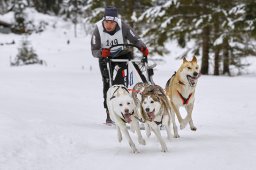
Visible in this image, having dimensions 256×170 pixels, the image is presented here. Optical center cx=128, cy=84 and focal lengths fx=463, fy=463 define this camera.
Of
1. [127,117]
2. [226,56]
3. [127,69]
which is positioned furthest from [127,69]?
[226,56]

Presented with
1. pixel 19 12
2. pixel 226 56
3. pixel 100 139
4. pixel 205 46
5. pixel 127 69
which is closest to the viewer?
pixel 100 139

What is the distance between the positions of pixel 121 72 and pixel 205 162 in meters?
3.11

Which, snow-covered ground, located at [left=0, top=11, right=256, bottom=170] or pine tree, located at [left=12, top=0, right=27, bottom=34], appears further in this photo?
pine tree, located at [left=12, top=0, right=27, bottom=34]

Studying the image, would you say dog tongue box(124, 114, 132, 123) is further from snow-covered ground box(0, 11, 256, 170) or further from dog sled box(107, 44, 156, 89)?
dog sled box(107, 44, 156, 89)

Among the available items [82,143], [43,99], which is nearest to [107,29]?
[82,143]

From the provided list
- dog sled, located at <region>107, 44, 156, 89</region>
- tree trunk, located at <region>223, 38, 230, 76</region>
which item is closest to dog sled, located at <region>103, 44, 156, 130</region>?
dog sled, located at <region>107, 44, 156, 89</region>

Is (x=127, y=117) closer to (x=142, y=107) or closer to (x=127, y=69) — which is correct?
(x=142, y=107)

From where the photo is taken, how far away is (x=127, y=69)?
25.4 feet

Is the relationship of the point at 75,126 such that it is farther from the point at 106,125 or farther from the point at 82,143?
the point at 82,143

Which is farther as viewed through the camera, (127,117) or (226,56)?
(226,56)

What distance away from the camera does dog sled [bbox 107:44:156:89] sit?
743 centimetres

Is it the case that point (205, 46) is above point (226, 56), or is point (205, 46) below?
above

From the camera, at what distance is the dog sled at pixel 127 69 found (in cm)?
743

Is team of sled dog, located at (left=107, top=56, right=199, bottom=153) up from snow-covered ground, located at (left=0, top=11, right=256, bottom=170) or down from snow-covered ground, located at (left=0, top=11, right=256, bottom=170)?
up
